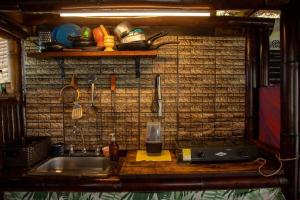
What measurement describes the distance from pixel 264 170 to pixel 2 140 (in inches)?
95.5

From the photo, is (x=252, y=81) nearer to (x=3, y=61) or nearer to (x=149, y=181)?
(x=149, y=181)

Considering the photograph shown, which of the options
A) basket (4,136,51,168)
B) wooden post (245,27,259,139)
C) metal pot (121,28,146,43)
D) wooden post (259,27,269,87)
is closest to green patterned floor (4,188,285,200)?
basket (4,136,51,168)

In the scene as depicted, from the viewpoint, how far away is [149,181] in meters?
2.34

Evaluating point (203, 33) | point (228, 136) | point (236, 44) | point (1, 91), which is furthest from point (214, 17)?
point (1, 91)

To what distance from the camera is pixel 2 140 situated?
2662 mm

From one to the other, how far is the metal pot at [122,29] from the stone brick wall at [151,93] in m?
0.38

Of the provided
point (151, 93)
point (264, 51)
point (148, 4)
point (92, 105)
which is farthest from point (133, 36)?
point (264, 51)

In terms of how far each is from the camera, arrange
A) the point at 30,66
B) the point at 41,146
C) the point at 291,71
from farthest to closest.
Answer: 1. the point at 30,66
2. the point at 41,146
3. the point at 291,71

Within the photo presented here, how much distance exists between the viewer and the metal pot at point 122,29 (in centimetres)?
279

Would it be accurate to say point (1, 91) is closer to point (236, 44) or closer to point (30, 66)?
point (30, 66)

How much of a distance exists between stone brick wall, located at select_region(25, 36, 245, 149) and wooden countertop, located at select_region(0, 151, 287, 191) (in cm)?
81

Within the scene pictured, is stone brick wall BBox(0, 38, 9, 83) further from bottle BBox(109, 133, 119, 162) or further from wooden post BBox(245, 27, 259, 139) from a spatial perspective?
wooden post BBox(245, 27, 259, 139)

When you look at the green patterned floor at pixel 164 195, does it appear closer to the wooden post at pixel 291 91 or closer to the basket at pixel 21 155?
the wooden post at pixel 291 91

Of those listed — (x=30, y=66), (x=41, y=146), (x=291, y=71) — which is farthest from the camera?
(x=30, y=66)
